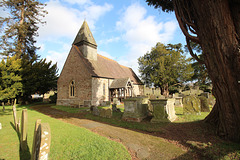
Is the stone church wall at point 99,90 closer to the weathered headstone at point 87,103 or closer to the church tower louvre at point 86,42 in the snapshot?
the weathered headstone at point 87,103

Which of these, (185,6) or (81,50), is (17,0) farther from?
(185,6)

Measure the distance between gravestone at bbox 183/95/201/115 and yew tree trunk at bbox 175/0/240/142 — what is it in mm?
3847

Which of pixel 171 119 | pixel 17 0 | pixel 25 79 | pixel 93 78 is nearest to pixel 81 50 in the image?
pixel 93 78

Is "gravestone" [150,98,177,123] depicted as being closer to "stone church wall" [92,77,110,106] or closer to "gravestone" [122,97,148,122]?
"gravestone" [122,97,148,122]

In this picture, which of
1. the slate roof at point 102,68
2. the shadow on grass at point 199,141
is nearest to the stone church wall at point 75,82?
the slate roof at point 102,68

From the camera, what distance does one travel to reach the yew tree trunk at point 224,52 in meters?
3.73

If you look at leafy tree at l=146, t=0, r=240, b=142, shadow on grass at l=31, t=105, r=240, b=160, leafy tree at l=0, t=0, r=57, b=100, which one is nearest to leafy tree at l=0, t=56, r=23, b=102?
leafy tree at l=0, t=0, r=57, b=100

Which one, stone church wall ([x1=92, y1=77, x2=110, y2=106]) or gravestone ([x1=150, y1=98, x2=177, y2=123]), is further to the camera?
stone church wall ([x1=92, y1=77, x2=110, y2=106])

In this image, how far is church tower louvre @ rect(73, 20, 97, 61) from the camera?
18422 millimetres

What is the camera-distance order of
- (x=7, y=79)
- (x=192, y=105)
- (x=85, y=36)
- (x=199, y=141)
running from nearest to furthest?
(x=199, y=141)
(x=192, y=105)
(x=7, y=79)
(x=85, y=36)

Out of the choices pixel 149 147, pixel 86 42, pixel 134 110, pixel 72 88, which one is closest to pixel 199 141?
pixel 149 147

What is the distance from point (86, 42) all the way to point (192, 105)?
16.9 metres

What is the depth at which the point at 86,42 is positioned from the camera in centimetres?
1853

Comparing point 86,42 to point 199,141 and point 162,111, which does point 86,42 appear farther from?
point 199,141
